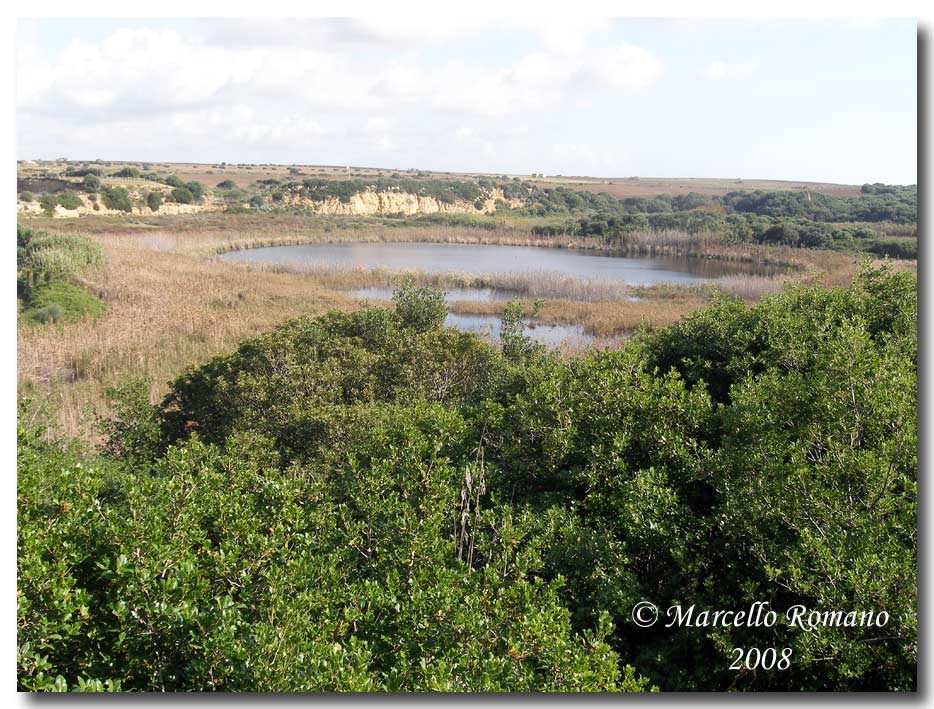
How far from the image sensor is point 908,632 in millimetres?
3508

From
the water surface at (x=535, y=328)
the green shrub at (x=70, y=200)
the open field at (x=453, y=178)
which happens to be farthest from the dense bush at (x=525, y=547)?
the open field at (x=453, y=178)

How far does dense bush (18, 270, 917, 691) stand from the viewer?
3.26 meters

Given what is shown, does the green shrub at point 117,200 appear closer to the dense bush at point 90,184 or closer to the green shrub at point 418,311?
the dense bush at point 90,184

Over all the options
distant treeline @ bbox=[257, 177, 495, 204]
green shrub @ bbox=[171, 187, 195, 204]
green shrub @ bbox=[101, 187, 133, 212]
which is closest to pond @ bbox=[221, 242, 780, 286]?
green shrub @ bbox=[101, 187, 133, 212]

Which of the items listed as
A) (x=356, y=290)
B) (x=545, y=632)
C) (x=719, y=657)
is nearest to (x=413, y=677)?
(x=545, y=632)

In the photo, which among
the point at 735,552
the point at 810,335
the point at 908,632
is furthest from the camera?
the point at 810,335

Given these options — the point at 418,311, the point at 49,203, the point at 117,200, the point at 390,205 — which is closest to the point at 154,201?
the point at 117,200

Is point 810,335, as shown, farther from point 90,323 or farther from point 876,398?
point 90,323

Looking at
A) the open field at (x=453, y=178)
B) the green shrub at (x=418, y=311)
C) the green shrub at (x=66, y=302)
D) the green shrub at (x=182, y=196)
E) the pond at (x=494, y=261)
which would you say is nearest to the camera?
the green shrub at (x=418, y=311)

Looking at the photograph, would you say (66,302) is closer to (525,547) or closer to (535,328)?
(535,328)

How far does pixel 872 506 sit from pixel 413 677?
8.54 ft

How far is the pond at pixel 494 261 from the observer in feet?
109

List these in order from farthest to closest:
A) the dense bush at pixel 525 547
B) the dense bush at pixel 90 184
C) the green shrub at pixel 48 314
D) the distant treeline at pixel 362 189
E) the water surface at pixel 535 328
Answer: the distant treeline at pixel 362 189, the dense bush at pixel 90 184, the water surface at pixel 535 328, the green shrub at pixel 48 314, the dense bush at pixel 525 547

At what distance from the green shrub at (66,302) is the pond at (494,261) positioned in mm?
12197
